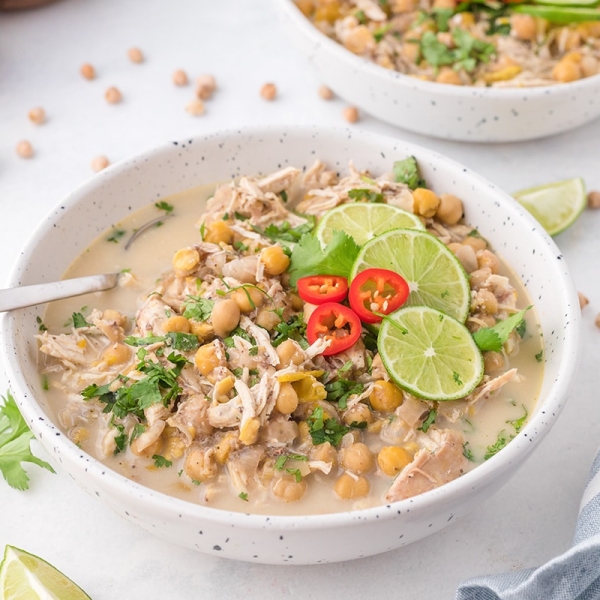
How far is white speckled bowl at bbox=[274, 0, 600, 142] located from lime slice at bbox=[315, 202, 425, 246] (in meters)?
1.31

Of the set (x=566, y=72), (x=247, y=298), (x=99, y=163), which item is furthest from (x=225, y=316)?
(x=566, y=72)

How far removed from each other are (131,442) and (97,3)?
452 centimetres

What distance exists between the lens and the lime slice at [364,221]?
4219mm

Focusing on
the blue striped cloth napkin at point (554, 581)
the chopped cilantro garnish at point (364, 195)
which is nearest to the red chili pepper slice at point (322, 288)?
the chopped cilantro garnish at point (364, 195)

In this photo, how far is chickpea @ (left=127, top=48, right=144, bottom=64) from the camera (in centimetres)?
637

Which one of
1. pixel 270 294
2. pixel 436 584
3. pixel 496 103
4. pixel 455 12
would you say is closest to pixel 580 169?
pixel 496 103

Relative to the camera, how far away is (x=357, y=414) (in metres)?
→ 3.67

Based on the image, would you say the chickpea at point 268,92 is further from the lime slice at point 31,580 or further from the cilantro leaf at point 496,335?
the lime slice at point 31,580

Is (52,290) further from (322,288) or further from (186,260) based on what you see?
(322,288)

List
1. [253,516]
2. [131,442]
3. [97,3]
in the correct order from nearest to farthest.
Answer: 1. [253,516]
2. [131,442]
3. [97,3]

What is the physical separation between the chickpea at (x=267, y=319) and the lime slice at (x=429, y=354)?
52 centimetres

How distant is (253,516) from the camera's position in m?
3.11

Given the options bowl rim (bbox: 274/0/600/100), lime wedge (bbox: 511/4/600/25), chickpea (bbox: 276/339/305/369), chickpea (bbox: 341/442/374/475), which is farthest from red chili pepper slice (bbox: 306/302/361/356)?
lime wedge (bbox: 511/4/600/25)

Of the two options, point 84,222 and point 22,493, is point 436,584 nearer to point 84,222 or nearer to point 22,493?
point 22,493
